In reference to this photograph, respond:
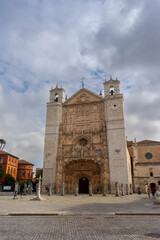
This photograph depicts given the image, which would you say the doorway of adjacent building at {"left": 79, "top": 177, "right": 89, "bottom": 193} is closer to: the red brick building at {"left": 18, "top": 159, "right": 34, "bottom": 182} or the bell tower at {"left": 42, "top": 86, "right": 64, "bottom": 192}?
the bell tower at {"left": 42, "top": 86, "right": 64, "bottom": 192}

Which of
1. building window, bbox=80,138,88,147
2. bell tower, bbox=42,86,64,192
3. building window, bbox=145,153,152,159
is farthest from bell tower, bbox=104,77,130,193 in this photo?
building window, bbox=145,153,152,159

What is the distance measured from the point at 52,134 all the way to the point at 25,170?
29182 mm

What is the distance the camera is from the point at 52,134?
3042 centimetres

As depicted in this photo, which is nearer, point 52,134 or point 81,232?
point 81,232

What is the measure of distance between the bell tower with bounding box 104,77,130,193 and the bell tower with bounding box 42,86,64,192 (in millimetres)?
8299

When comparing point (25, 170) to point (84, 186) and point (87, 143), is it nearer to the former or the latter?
point (84, 186)

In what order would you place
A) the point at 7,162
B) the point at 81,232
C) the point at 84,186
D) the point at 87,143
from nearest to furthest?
the point at 81,232, the point at 84,186, the point at 87,143, the point at 7,162

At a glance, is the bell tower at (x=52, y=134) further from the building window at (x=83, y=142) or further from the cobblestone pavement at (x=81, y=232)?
the cobblestone pavement at (x=81, y=232)

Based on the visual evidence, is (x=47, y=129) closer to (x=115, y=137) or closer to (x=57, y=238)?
(x=115, y=137)

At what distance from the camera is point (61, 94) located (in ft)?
111

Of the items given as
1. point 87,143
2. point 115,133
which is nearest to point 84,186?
point 87,143

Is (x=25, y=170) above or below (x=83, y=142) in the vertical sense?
below

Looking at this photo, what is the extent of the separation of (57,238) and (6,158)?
4440 centimetres

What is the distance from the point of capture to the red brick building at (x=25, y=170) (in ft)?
174
